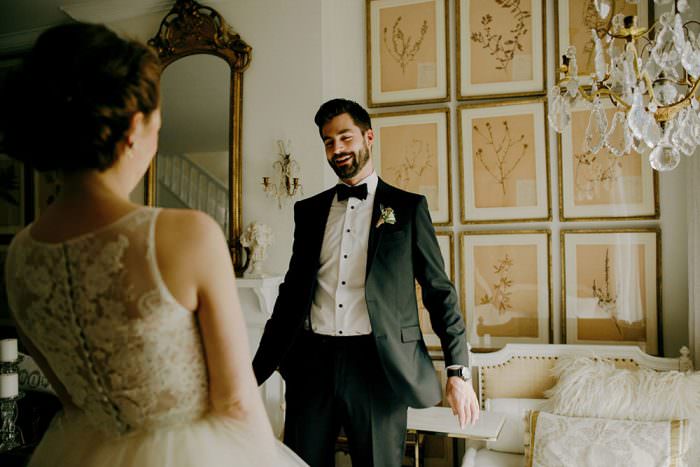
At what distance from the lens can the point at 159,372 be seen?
0.89 meters

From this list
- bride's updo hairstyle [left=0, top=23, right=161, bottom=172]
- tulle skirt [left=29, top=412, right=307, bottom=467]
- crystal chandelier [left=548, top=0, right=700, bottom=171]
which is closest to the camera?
bride's updo hairstyle [left=0, top=23, right=161, bottom=172]

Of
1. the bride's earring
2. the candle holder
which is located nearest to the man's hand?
the bride's earring

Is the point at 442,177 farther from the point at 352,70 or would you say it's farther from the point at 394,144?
the point at 352,70

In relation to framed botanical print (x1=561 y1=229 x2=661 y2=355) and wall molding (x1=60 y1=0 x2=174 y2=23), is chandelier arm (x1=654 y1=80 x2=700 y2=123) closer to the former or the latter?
framed botanical print (x1=561 y1=229 x2=661 y2=355)

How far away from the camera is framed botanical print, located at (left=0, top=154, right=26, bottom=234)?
4.46 meters

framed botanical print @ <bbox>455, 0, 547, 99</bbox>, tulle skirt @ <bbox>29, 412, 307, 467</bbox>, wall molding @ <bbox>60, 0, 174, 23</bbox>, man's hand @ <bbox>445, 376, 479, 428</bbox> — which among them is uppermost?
wall molding @ <bbox>60, 0, 174, 23</bbox>

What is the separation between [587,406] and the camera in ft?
8.41

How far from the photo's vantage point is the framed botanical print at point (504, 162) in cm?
317

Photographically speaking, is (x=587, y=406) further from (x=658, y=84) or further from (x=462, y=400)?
(x=658, y=84)

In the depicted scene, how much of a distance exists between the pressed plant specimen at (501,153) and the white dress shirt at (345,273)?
4.37ft

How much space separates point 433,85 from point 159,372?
9.29ft

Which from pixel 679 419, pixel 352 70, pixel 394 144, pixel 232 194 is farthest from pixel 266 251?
pixel 679 419

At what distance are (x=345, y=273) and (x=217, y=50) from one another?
221 centimetres

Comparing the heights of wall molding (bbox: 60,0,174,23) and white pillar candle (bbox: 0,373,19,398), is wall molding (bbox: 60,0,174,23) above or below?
above
